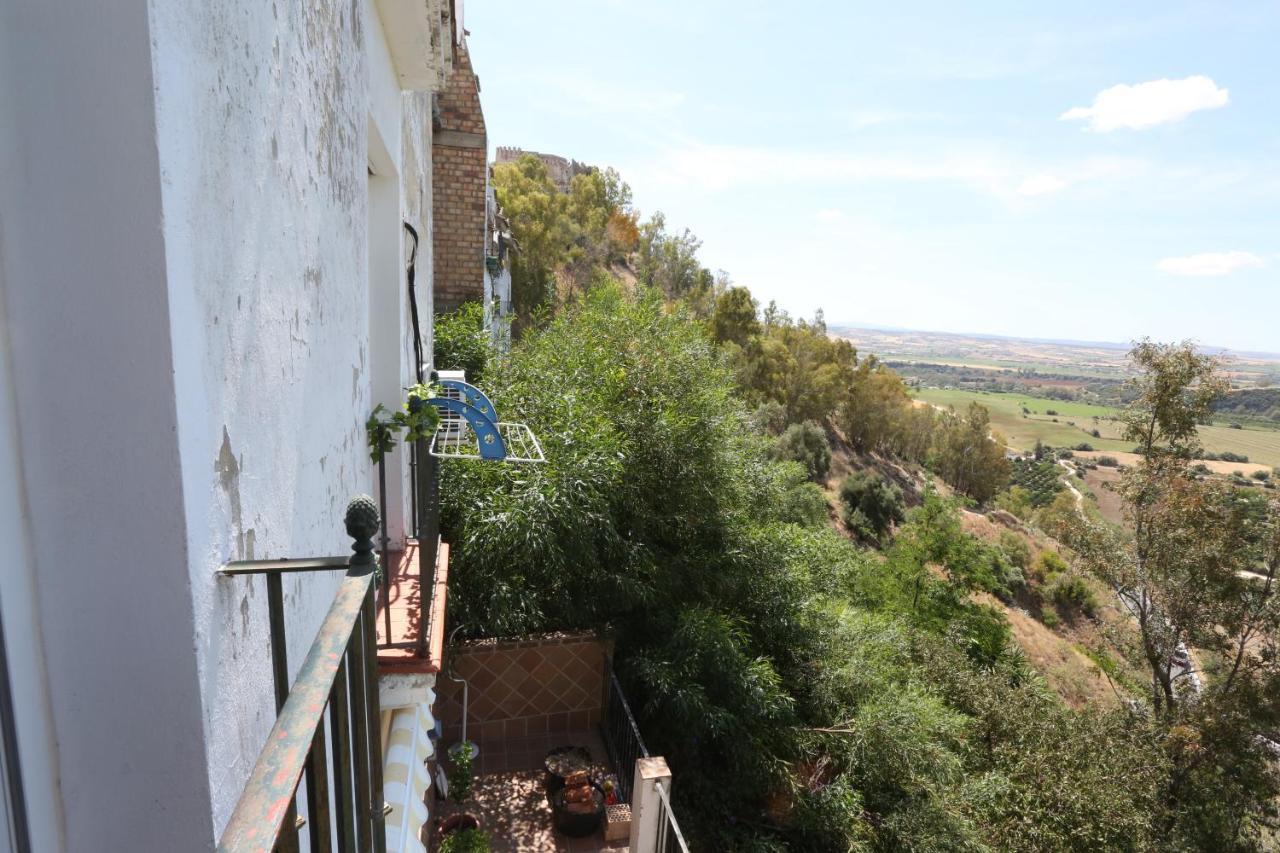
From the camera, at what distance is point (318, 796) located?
87cm

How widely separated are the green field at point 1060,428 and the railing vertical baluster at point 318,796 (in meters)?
54.3

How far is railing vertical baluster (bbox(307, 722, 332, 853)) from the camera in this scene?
33.3 inches

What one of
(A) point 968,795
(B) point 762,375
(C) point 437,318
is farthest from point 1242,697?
(B) point 762,375

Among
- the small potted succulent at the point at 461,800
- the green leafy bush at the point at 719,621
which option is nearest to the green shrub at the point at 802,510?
the green leafy bush at the point at 719,621

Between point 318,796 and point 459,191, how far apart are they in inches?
341

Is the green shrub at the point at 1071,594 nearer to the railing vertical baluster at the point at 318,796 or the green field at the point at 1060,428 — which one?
the green field at the point at 1060,428

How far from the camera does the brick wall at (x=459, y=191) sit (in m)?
8.23

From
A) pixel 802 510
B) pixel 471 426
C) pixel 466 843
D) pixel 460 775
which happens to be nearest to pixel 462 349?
pixel 471 426

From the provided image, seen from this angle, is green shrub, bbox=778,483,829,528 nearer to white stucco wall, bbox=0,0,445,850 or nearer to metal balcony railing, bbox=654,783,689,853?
metal balcony railing, bbox=654,783,689,853

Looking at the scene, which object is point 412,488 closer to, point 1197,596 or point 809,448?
point 1197,596

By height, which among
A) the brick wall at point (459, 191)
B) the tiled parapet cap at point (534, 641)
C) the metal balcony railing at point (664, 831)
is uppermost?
the brick wall at point (459, 191)

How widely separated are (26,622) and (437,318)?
761 cm

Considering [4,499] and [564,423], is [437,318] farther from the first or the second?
[4,499]

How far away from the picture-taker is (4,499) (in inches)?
35.2
